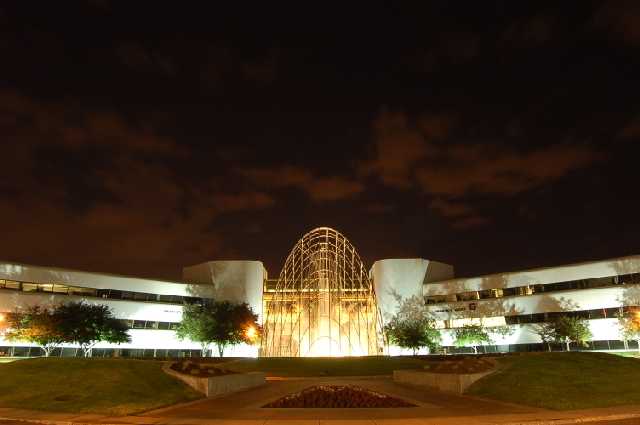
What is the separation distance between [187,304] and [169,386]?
6479cm

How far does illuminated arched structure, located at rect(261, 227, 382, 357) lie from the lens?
83375mm

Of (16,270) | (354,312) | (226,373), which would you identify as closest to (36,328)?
(16,270)

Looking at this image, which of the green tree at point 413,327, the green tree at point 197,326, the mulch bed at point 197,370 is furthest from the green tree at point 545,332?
the mulch bed at point 197,370

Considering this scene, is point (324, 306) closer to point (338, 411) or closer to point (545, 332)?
point (545, 332)

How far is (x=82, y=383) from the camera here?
2558 cm

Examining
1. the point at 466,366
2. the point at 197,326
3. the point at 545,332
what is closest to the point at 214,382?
the point at 466,366

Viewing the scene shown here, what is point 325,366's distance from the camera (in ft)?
179

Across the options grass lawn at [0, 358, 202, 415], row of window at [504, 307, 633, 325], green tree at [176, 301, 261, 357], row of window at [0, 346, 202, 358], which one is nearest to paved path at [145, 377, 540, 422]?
grass lawn at [0, 358, 202, 415]

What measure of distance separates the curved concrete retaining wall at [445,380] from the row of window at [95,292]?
61.2 meters

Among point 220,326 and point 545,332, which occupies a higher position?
point 220,326

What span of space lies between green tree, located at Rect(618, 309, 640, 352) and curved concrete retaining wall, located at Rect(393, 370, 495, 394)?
45.0 metres

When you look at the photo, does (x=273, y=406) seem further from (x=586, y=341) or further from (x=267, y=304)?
(x=267, y=304)

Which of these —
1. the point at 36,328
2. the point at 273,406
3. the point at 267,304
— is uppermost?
the point at 267,304

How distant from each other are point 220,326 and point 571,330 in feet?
178
